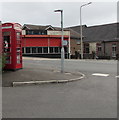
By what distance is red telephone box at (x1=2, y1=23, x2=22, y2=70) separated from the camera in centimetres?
978

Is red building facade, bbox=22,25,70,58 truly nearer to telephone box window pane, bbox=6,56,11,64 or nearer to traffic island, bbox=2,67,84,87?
telephone box window pane, bbox=6,56,11,64

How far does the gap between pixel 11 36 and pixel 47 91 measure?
14.8 feet

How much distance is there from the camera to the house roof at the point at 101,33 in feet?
131

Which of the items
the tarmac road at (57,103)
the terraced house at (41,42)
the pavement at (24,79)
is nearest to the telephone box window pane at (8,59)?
the pavement at (24,79)

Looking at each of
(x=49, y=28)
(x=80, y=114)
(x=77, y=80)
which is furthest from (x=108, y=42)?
(x=80, y=114)

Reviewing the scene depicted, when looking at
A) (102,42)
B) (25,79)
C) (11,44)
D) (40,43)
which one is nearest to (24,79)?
(25,79)

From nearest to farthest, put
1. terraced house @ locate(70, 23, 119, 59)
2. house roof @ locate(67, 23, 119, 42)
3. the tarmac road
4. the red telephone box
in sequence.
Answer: the tarmac road, the red telephone box, terraced house @ locate(70, 23, 119, 59), house roof @ locate(67, 23, 119, 42)

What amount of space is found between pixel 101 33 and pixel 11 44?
3663 cm

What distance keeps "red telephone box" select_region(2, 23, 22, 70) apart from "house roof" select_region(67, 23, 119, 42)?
30.3m

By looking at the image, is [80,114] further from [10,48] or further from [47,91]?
[10,48]

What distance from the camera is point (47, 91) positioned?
692 cm

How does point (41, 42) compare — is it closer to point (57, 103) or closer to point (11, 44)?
point (11, 44)

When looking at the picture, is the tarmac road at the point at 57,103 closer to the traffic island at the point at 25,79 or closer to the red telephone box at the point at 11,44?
the traffic island at the point at 25,79

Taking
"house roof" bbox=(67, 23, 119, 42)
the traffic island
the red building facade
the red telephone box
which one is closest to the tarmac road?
the traffic island
